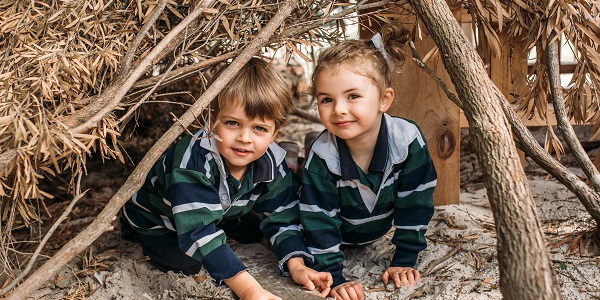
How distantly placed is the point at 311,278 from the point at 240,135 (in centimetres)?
59

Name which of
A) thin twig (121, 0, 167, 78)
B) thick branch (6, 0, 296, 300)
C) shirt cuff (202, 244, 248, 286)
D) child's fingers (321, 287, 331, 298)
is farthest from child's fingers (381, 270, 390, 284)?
thin twig (121, 0, 167, 78)

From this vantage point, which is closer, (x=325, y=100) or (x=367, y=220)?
(x=325, y=100)

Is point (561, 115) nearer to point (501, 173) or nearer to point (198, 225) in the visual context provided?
point (501, 173)

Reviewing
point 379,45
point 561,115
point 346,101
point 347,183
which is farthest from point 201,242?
point 561,115

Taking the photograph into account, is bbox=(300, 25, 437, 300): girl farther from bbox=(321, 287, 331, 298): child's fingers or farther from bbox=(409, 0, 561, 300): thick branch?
bbox=(409, 0, 561, 300): thick branch

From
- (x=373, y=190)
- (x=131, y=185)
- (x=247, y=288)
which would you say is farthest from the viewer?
(x=373, y=190)

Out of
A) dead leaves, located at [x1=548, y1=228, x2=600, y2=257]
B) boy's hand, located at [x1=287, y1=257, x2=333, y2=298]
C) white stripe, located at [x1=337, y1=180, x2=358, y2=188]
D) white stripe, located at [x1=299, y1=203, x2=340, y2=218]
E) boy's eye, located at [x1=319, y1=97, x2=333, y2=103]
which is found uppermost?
boy's eye, located at [x1=319, y1=97, x2=333, y2=103]

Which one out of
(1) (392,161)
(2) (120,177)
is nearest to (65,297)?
(1) (392,161)

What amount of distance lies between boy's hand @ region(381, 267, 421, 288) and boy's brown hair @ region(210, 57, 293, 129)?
70 cm

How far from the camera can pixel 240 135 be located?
226 cm

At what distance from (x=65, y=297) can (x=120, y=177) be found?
5.50 feet

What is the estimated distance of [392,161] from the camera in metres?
2.39

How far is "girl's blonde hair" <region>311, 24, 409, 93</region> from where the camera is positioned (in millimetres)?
2326

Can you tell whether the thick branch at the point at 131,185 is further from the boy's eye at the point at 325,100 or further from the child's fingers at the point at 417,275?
the child's fingers at the point at 417,275
